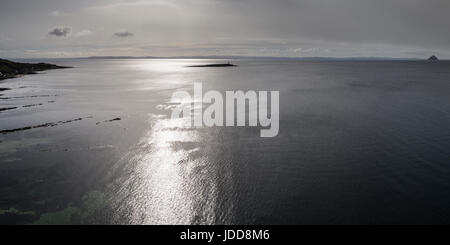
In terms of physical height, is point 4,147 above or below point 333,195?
above

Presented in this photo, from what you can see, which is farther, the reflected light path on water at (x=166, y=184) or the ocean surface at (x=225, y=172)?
the ocean surface at (x=225, y=172)

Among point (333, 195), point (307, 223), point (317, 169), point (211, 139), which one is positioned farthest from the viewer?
point (211, 139)

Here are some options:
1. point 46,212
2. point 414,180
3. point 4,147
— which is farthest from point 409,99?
point 4,147

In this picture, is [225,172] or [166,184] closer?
[166,184]

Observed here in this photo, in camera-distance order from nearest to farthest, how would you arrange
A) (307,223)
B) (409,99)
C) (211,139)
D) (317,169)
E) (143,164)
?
(307,223)
(317,169)
(143,164)
(211,139)
(409,99)

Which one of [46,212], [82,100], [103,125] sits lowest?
[46,212]

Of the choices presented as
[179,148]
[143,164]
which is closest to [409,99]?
[179,148]

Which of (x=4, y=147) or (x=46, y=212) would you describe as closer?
(x=46, y=212)

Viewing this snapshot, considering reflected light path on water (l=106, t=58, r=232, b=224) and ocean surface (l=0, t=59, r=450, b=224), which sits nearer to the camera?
reflected light path on water (l=106, t=58, r=232, b=224)

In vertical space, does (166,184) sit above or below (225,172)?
below
